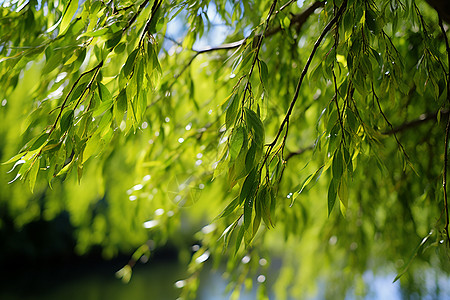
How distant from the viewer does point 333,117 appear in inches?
33.0

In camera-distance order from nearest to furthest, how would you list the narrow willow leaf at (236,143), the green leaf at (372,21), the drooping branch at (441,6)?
the narrow willow leaf at (236,143) → the green leaf at (372,21) → the drooping branch at (441,6)

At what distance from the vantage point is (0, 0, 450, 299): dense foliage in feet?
2.59

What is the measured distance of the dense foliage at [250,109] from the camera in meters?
0.79

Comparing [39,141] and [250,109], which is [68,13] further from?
[250,109]

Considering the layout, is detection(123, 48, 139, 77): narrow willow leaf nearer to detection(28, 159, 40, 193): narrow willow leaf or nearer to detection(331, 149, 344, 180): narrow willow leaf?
detection(28, 159, 40, 193): narrow willow leaf

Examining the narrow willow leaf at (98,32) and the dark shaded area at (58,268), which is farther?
the dark shaded area at (58,268)

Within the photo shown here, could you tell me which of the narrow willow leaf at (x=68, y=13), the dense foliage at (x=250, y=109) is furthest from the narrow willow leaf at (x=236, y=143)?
the narrow willow leaf at (x=68, y=13)

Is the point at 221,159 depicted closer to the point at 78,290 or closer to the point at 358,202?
the point at 358,202

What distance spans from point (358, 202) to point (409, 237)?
271mm

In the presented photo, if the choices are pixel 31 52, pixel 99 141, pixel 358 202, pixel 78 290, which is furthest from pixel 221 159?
pixel 78 290

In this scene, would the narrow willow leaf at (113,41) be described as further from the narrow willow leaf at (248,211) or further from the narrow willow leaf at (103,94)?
the narrow willow leaf at (248,211)

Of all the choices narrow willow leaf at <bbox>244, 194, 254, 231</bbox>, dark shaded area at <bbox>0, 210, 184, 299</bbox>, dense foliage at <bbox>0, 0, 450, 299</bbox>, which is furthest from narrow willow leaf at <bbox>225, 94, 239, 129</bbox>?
dark shaded area at <bbox>0, 210, 184, 299</bbox>

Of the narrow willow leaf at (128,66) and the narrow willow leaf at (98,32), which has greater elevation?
the narrow willow leaf at (98,32)

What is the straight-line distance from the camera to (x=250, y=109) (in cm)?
77
